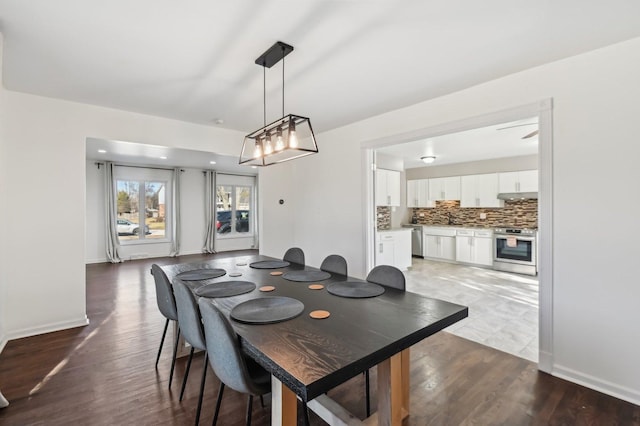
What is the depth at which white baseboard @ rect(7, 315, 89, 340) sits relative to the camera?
3025 millimetres

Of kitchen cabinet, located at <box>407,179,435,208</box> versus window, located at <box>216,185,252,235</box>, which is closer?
kitchen cabinet, located at <box>407,179,435,208</box>

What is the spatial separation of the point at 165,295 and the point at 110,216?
20.4 feet

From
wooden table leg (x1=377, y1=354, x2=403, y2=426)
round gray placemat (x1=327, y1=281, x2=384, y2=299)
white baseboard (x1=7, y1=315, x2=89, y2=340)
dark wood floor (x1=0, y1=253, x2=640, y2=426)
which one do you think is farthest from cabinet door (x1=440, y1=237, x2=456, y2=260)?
white baseboard (x1=7, y1=315, x2=89, y2=340)

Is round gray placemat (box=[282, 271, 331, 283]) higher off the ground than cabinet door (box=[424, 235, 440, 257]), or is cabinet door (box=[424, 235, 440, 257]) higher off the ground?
round gray placemat (box=[282, 271, 331, 283])

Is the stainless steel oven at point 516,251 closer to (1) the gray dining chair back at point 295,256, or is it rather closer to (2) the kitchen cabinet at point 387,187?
(2) the kitchen cabinet at point 387,187

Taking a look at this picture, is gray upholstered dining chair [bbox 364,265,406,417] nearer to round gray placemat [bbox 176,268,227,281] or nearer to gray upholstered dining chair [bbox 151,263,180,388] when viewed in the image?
round gray placemat [bbox 176,268,227,281]

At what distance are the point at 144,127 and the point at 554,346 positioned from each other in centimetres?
492

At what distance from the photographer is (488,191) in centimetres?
670

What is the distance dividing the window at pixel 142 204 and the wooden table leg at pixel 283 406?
7.80m

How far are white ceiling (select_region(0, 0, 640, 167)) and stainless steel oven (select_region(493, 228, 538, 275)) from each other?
14.5 ft

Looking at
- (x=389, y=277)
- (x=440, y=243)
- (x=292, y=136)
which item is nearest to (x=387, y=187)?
(x=440, y=243)

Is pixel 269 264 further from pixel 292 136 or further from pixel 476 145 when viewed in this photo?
pixel 476 145

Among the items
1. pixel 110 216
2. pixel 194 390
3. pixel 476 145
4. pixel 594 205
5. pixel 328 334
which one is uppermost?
pixel 476 145

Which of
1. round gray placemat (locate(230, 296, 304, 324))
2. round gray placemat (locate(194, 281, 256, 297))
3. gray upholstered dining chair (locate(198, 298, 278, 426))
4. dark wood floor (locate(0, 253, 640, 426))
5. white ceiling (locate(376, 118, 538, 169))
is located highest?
white ceiling (locate(376, 118, 538, 169))
